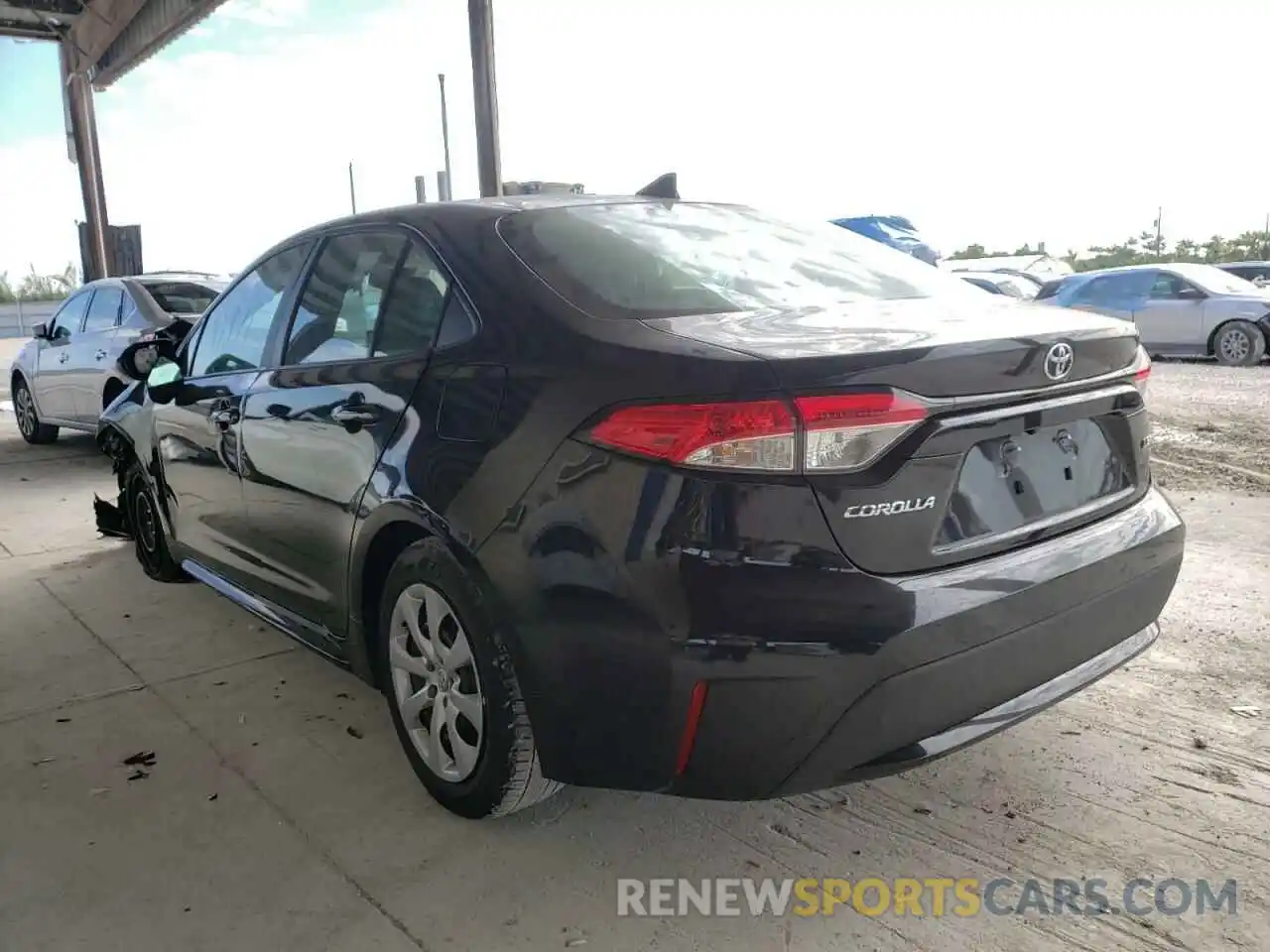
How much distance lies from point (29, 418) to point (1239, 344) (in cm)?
1329

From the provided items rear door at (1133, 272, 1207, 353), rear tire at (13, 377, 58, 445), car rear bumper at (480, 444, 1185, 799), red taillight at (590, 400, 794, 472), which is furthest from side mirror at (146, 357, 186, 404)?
rear door at (1133, 272, 1207, 353)

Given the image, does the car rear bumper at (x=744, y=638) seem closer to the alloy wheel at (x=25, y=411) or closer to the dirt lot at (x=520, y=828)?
the dirt lot at (x=520, y=828)

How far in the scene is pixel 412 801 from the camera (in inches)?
106

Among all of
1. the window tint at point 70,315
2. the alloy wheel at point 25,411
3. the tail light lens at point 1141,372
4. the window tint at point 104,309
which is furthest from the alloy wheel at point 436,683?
the alloy wheel at point 25,411

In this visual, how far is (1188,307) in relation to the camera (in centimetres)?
1260

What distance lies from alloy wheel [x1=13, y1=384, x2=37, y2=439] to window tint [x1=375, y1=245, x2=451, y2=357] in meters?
8.19

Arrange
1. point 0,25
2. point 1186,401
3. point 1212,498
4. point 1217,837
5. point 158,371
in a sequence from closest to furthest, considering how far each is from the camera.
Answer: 1. point 1217,837
2. point 158,371
3. point 1212,498
4. point 1186,401
5. point 0,25

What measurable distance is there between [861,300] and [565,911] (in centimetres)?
159

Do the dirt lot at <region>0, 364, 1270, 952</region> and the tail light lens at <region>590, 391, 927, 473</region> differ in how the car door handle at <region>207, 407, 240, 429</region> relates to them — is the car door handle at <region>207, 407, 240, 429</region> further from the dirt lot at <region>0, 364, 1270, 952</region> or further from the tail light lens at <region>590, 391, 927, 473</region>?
the tail light lens at <region>590, 391, 927, 473</region>

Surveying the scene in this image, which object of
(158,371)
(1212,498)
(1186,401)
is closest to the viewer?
(158,371)

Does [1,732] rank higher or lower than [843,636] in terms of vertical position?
lower

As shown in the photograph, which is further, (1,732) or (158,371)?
(158,371)

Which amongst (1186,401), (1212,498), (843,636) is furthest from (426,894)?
(1186,401)

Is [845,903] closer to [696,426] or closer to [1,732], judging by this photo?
[696,426]
